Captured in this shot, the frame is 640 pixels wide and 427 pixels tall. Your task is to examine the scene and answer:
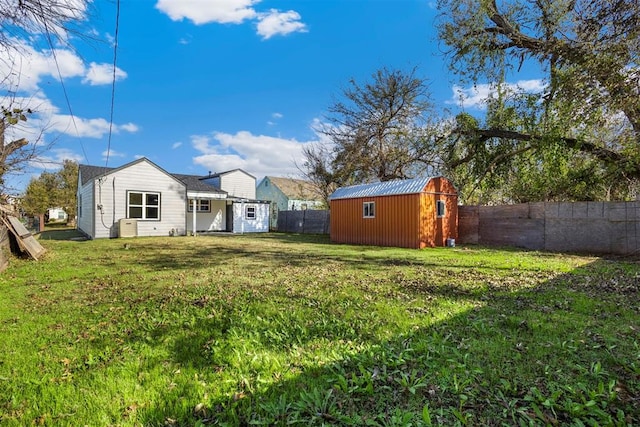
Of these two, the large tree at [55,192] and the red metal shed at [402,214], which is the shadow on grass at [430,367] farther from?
the large tree at [55,192]

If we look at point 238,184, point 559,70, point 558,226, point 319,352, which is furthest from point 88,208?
point 558,226

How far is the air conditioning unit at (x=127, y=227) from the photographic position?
48.8 ft

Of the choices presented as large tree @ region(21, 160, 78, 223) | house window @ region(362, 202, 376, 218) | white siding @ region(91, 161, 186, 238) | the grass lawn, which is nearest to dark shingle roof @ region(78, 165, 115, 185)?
white siding @ region(91, 161, 186, 238)

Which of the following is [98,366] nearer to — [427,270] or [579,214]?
[427,270]

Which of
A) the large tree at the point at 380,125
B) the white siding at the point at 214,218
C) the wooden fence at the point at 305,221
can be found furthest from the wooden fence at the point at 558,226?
the white siding at the point at 214,218

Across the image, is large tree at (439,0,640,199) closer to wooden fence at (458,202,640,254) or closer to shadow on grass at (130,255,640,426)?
wooden fence at (458,202,640,254)

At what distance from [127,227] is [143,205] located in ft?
4.86

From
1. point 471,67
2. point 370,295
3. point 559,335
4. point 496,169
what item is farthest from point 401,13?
point 559,335

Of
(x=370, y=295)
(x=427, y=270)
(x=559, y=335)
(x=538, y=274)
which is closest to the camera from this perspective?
(x=559, y=335)

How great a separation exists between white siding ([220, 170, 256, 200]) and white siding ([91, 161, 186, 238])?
7593 millimetres

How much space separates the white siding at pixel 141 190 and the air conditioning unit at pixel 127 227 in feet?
1.01

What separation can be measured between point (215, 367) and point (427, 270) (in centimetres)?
541

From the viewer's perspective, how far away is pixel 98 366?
2.66 meters

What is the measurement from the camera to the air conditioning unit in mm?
14883
